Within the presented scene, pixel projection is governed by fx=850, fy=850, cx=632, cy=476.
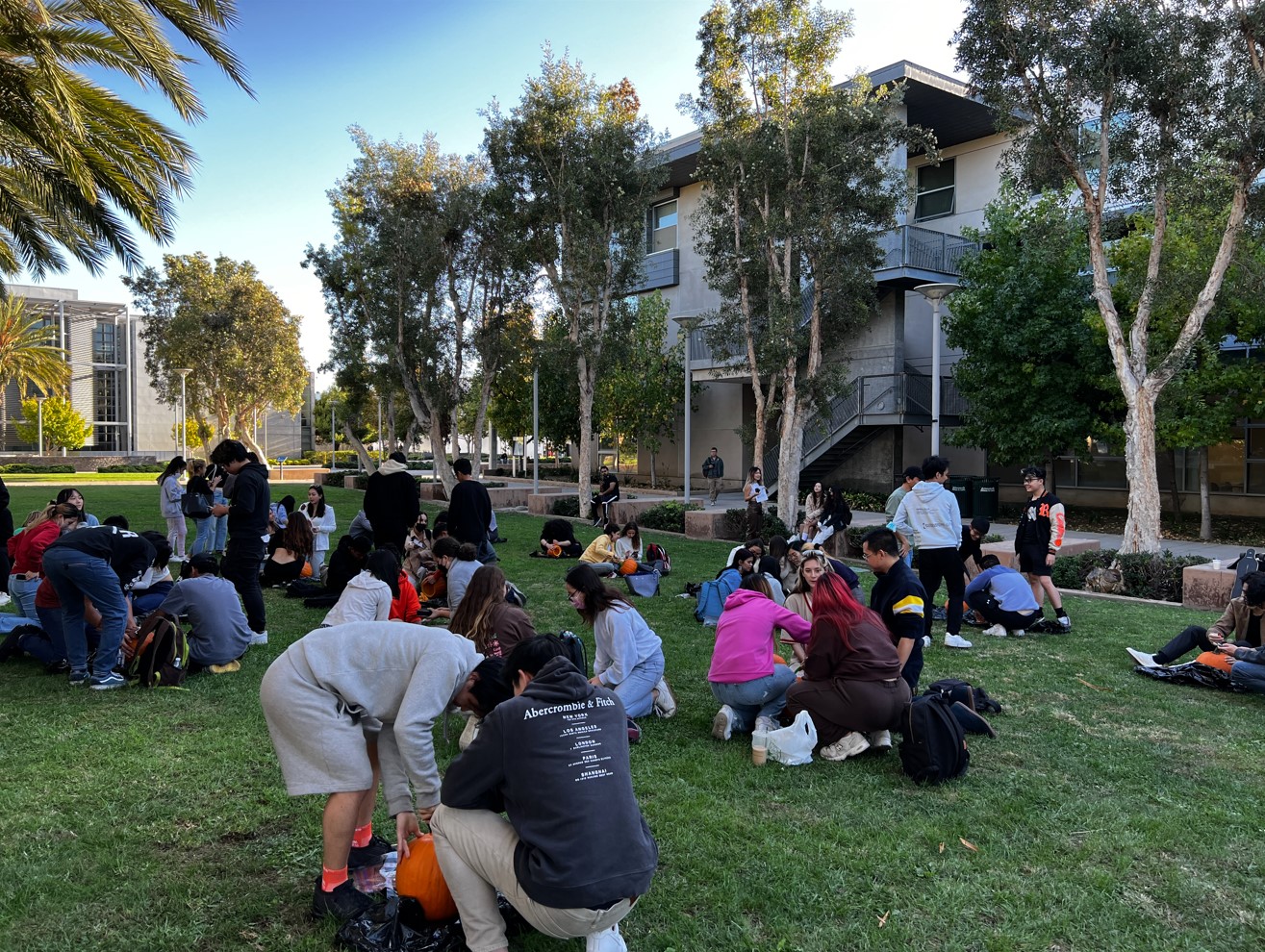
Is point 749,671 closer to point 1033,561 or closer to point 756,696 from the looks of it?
point 756,696

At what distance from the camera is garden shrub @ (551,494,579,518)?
65.4 ft

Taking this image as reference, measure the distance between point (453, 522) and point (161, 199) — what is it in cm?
604

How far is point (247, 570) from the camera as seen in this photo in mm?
7352

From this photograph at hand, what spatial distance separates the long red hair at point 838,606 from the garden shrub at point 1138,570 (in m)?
7.89

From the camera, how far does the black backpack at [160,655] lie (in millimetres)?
6266

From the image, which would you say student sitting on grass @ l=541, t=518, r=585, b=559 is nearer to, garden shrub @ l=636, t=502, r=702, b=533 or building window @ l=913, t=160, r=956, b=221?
garden shrub @ l=636, t=502, r=702, b=533

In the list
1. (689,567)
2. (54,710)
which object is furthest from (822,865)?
(689,567)

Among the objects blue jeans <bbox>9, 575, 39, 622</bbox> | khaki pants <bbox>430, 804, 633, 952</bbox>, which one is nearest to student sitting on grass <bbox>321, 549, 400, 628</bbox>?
khaki pants <bbox>430, 804, 633, 952</bbox>

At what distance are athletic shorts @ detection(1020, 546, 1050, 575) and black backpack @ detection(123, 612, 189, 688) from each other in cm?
783

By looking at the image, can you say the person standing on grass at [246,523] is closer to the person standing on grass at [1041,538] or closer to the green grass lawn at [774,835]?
the green grass lawn at [774,835]

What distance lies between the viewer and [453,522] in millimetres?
9242

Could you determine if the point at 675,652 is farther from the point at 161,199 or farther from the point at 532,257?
the point at 532,257

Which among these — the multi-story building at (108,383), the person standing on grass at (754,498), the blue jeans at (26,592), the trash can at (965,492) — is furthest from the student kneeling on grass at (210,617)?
the multi-story building at (108,383)

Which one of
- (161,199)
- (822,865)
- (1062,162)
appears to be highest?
(1062,162)
